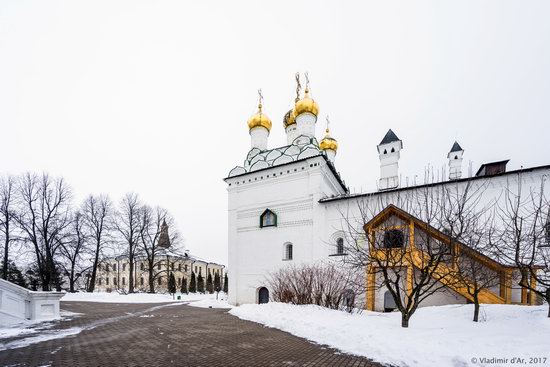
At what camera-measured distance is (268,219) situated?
1980 centimetres

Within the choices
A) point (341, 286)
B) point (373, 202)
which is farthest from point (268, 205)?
point (341, 286)

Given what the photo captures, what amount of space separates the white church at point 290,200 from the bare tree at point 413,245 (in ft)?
3.97

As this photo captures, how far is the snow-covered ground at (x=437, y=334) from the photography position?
17.6 feet

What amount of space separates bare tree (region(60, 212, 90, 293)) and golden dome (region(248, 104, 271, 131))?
2053cm

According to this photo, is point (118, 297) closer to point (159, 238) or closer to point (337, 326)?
point (159, 238)

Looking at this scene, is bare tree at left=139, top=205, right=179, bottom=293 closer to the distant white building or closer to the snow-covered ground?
the distant white building

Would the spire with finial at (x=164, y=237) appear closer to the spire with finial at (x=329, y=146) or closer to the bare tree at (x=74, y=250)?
the bare tree at (x=74, y=250)

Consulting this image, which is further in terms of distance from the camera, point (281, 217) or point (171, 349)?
point (281, 217)

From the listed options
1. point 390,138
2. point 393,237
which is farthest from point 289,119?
point 393,237

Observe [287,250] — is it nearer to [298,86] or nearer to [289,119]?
[289,119]

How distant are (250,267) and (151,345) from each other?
12679 millimetres

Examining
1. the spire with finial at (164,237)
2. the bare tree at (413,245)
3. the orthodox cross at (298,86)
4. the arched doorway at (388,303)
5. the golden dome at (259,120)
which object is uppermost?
the orthodox cross at (298,86)

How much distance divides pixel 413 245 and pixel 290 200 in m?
9.55

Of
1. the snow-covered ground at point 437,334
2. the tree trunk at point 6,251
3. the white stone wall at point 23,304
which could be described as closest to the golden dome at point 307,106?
the snow-covered ground at point 437,334
